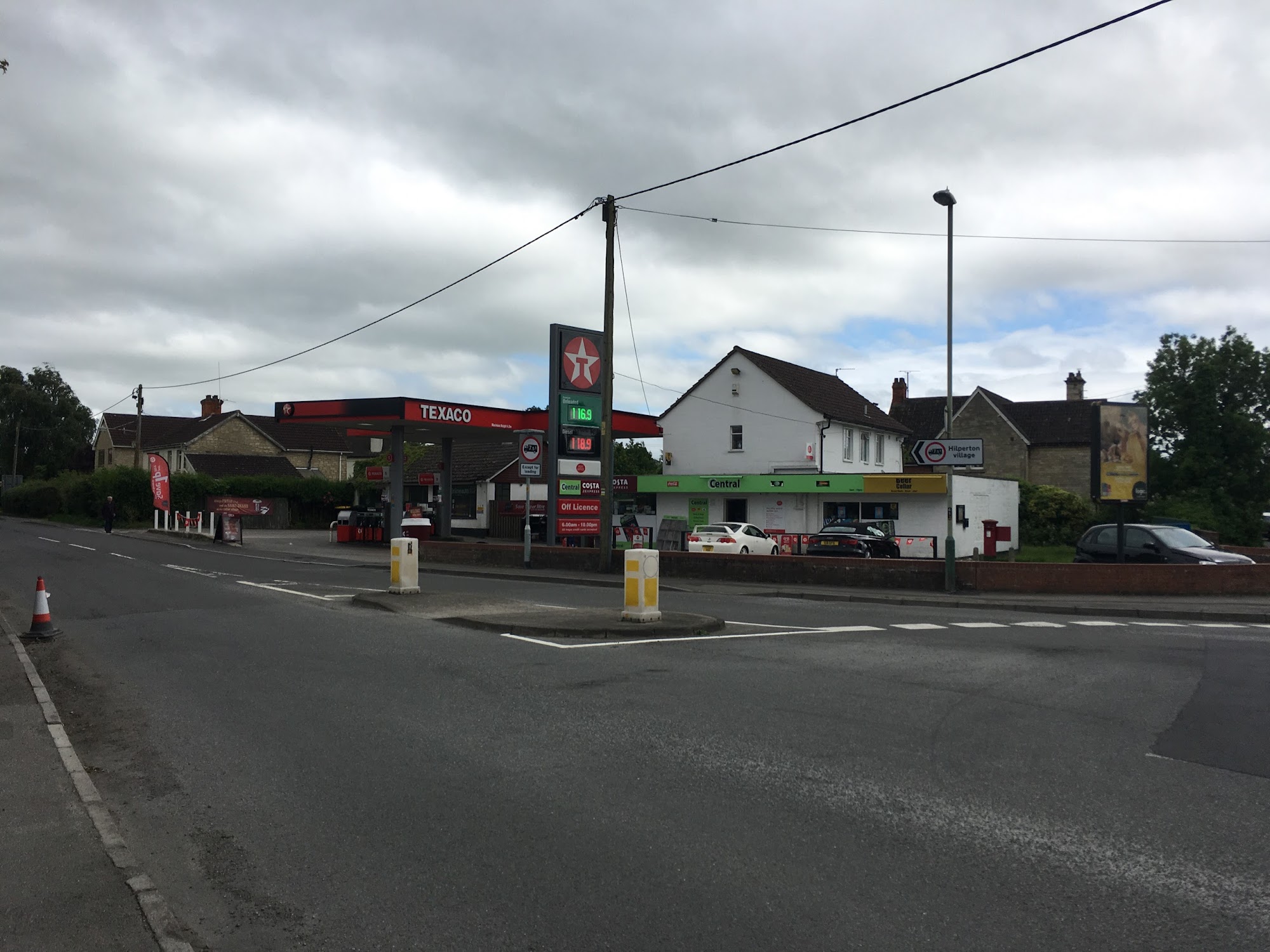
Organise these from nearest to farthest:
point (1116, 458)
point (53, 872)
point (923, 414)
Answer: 1. point (53, 872)
2. point (1116, 458)
3. point (923, 414)

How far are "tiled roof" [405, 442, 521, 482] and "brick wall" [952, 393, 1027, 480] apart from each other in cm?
2676

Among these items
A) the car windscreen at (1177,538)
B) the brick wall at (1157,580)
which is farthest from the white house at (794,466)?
the brick wall at (1157,580)

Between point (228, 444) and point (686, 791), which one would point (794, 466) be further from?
point (228, 444)

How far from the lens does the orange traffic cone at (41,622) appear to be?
42.9 feet

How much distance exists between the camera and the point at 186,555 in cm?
3109

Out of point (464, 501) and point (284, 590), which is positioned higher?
point (464, 501)

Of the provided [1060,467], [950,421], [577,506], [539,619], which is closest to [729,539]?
[577,506]

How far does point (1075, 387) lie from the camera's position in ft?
207

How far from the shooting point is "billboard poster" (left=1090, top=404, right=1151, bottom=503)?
897 inches

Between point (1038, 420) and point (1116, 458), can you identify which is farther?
point (1038, 420)

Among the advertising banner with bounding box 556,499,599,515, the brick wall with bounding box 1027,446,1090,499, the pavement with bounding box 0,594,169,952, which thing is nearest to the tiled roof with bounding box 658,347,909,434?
the brick wall with bounding box 1027,446,1090,499

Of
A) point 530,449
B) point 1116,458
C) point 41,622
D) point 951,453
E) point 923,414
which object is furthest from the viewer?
point 923,414

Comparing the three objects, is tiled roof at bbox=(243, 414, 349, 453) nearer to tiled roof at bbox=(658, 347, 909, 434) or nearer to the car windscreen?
tiled roof at bbox=(658, 347, 909, 434)

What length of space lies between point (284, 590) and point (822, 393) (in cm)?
3503
